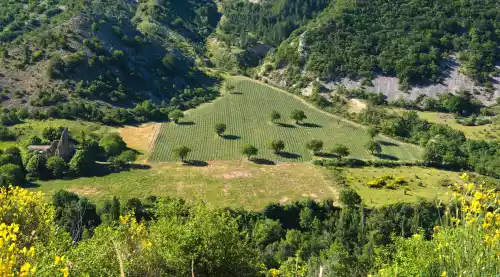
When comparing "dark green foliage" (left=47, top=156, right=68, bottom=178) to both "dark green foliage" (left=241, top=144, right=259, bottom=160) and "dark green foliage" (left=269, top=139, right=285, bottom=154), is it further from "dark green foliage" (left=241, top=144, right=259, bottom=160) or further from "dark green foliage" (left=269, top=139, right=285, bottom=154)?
"dark green foliage" (left=269, top=139, right=285, bottom=154)

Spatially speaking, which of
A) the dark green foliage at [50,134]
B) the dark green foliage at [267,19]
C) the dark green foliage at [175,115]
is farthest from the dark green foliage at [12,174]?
the dark green foliage at [267,19]

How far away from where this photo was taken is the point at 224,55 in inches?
5315

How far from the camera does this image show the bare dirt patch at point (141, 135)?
241 ft

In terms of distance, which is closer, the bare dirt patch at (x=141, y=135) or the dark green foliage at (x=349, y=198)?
the dark green foliage at (x=349, y=198)

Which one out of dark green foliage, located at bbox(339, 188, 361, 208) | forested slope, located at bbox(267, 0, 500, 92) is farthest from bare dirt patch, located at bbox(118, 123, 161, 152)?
forested slope, located at bbox(267, 0, 500, 92)

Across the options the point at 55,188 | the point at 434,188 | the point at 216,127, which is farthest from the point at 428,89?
the point at 55,188

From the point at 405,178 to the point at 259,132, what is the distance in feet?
98.6

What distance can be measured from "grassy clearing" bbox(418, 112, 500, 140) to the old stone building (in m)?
72.6

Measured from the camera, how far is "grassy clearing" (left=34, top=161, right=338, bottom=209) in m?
56.4

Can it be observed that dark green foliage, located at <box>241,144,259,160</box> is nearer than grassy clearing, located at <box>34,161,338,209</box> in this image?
No

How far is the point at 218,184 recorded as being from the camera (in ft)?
199

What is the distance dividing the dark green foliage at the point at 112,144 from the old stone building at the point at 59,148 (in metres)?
5.67

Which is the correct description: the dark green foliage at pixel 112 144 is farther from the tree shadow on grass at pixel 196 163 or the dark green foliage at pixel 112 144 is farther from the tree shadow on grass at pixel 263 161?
the tree shadow on grass at pixel 263 161

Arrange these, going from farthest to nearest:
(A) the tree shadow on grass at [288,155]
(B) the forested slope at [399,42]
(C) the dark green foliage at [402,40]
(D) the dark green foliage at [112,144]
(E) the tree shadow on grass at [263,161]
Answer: (C) the dark green foliage at [402,40], (B) the forested slope at [399,42], (A) the tree shadow on grass at [288,155], (E) the tree shadow on grass at [263,161], (D) the dark green foliage at [112,144]
